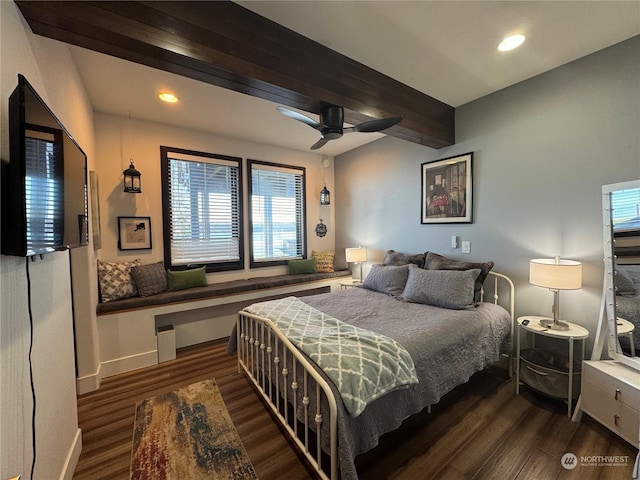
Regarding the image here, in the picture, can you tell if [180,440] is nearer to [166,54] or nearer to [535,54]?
[166,54]

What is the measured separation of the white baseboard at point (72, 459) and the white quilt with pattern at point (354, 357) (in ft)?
4.46

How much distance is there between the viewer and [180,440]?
1773 mm

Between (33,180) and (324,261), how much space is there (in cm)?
367

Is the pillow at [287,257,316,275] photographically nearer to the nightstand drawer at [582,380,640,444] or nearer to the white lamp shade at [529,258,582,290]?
the white lamp shade at [529,258,582,290]

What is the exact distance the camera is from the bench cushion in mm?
2613

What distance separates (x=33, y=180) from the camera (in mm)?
950

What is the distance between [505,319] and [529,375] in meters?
0.45

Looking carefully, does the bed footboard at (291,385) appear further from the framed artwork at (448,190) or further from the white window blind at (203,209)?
the framed artwork at (448,190)

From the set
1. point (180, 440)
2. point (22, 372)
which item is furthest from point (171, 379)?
point (22, 372)

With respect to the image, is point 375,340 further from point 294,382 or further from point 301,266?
point 301,266

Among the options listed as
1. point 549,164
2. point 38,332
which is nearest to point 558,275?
point 549,164

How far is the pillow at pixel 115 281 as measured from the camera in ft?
8.72

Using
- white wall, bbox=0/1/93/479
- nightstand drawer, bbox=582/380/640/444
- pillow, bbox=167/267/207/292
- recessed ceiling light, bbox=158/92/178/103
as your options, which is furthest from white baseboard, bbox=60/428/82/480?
nightstand drawer, bbox=582/380/640/444

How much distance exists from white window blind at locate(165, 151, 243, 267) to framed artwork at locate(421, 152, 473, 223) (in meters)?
2.55
